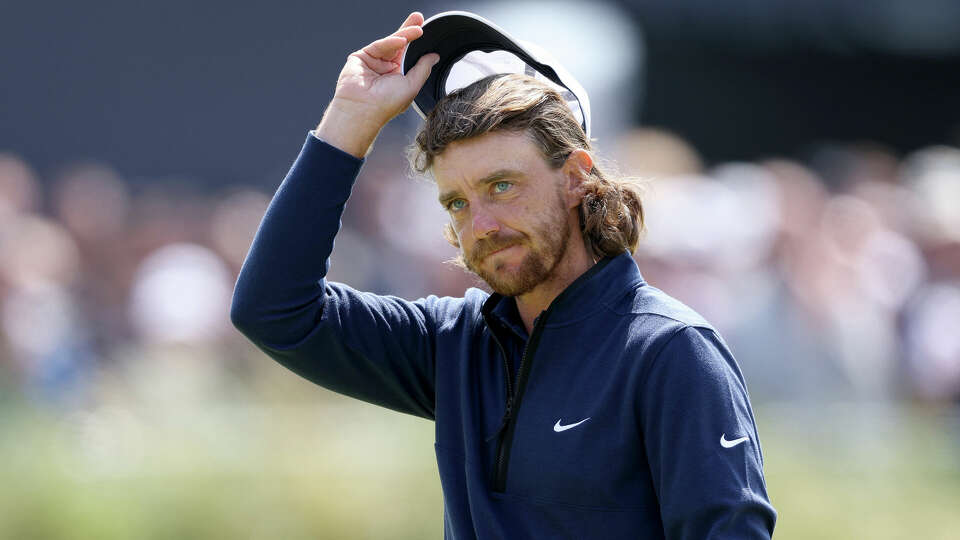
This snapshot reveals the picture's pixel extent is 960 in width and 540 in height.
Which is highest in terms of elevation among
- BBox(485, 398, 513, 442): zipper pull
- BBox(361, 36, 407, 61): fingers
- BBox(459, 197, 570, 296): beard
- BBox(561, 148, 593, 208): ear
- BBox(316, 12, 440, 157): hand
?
BBox(361, 36, 407, 61): fingers

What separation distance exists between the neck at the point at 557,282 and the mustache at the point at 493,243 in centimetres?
11

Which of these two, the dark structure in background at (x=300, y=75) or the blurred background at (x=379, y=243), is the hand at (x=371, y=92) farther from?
the dark structure in background at (x=300, y=75)

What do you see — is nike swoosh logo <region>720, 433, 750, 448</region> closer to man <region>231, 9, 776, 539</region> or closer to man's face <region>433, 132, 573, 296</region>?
man <region>231, 9, 776, 539</region>

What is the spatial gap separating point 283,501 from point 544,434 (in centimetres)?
258

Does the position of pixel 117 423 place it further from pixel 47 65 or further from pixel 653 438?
pixel 47 65

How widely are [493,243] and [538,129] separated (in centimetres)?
23

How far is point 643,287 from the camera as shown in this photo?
2.17 meters

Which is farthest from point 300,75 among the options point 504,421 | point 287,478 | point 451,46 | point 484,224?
point 504,421

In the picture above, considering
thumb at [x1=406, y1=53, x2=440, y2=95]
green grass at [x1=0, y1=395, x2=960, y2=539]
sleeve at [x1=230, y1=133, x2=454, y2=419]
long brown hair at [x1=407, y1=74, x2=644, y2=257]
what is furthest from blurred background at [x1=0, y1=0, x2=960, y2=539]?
sleeve at [x1=230, y1=133, x2=454, y2=419]

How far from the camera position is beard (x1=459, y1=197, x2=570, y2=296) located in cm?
217

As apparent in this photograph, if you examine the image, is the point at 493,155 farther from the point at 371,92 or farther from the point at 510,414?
the point at 510,414

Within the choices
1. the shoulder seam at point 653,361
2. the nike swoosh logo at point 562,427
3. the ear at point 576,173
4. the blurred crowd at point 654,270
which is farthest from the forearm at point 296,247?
the blurred crowd at point 654,270

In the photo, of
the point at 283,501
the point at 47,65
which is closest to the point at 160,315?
the point at 283,501

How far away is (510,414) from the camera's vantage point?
212 cm
